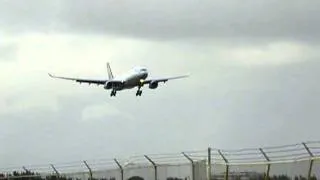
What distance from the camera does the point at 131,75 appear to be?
8656 cm

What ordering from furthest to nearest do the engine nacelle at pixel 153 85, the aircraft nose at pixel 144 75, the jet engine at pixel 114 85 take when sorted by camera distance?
the aircraft nose at pixel 144 75 → the jet engine at pixel 114 85 → the engine nacelle at pixel 153 85

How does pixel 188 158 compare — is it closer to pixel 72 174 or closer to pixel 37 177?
pixel 72 174

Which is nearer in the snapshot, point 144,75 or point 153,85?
point 153,85

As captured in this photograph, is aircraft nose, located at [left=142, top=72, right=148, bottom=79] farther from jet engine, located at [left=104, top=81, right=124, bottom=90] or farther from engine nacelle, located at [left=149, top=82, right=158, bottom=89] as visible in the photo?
engine nacelle, located at [left=149, top=82, right=158, bottom=89]

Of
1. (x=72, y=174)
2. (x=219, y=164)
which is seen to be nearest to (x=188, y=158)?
(x=219, y=164)

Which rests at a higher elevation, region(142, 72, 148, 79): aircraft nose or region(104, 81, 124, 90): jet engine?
region(142, 72, 148, 79): aircraft nose

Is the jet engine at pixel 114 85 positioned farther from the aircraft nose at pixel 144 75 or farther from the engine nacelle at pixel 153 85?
the engine nacelle at pixel 153 85

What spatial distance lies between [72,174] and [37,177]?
6690 millimetres

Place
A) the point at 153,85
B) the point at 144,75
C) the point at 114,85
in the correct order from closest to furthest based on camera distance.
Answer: the point at 153,85, the point at 114,85, the point at 144,75

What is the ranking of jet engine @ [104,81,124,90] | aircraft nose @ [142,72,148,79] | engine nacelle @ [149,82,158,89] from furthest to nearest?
aircraft nose @ [142,72,148,79]
jet engine @ [104,81,124,90]
engine nacelle @ [149,82,158,89]

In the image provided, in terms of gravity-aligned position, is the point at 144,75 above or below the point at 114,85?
above

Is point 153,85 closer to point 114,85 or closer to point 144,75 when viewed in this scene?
point 144,75

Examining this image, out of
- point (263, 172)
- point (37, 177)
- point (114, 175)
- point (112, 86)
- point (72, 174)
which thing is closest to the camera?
point (263, 172)

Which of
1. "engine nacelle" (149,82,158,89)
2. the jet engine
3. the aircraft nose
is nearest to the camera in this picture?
"engine nacelle" (149,82,158,89)
